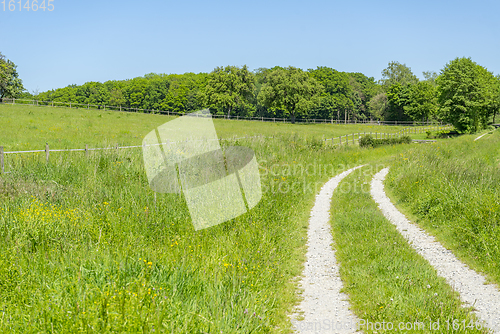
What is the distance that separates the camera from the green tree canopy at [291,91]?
70438 millimetres

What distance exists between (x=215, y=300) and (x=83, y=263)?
5.50 feet

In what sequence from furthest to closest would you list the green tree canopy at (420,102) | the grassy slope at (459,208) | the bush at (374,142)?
the green tree canopy at (420,102) → the bush at (374,142) → the grassy slope at (459,208)

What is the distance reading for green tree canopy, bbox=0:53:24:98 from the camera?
52250mm

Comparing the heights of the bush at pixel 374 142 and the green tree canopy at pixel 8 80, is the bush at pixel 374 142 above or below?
below

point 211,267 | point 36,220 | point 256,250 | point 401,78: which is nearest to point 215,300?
point 211,267

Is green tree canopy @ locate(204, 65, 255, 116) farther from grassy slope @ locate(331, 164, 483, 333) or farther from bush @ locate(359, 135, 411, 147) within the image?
grassy slope @ locate(331, 164, 483, 333)

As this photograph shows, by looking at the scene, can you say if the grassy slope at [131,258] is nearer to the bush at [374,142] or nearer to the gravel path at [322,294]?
the gravel path at [322,294]

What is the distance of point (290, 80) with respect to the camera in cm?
7156

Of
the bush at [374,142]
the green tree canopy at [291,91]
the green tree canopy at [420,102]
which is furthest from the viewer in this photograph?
the green tree canopy at [420,102]

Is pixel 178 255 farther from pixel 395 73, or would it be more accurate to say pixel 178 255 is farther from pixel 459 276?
pixel 395 73

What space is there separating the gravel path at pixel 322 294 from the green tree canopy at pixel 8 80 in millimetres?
59616

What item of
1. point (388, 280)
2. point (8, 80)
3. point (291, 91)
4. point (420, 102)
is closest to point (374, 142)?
point (388, 280)

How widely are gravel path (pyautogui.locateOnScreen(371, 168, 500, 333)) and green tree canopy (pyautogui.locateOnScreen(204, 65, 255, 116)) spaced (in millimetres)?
63629

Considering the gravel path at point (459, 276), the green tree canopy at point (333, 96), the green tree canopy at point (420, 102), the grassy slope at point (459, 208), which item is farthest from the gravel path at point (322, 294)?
the green tree canopy at point (420, 102)
